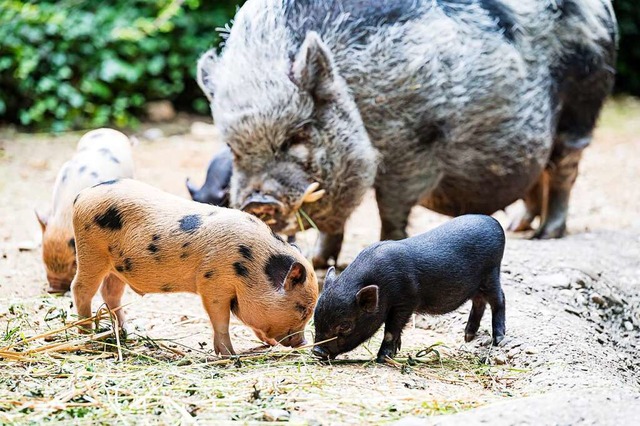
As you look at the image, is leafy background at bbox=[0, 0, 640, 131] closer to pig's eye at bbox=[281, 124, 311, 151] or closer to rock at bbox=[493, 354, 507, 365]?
pig's eye at bbox=[281, 124, 311, 151]

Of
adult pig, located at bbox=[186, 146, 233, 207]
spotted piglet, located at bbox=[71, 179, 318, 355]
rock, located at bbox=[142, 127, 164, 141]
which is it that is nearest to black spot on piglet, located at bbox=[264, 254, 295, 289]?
spotted piglet, located at bbox=[71, 179, 318, 355]

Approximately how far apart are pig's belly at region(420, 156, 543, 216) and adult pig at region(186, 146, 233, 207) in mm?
1412

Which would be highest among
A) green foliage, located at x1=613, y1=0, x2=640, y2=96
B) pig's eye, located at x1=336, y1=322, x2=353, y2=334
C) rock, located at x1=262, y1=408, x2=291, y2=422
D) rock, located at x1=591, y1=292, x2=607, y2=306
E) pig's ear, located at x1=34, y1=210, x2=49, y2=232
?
rock, located at x1=262, y1=408, x2=291, y2=422

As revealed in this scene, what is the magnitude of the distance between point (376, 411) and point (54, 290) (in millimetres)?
2687

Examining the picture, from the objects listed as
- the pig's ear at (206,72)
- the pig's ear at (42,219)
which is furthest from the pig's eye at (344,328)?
the pig's ear at (206,72)

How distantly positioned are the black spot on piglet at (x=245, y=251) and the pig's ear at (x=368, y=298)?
1.68 feet

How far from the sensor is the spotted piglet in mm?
3973

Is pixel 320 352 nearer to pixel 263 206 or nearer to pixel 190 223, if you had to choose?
pixel 190 223

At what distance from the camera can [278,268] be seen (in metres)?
4.03

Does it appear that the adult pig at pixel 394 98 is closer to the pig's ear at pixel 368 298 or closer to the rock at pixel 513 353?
the pig's ear at pixel 368 298

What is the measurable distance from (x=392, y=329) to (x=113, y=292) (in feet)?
4.77

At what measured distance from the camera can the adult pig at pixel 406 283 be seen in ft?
12.9

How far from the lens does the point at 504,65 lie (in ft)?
20.4

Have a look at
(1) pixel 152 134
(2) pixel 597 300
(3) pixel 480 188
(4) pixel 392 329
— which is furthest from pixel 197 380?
(1) pixel 152 134
